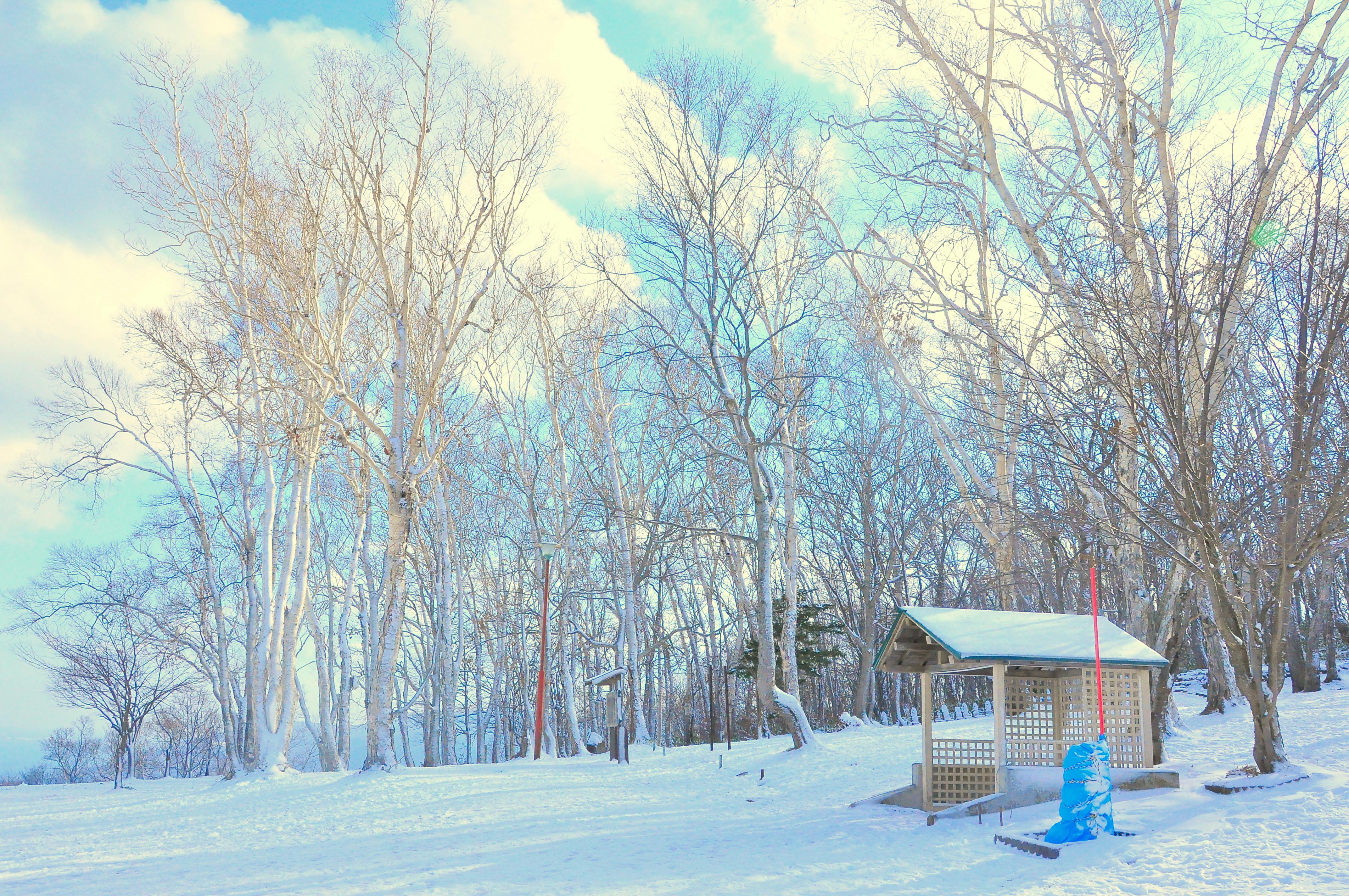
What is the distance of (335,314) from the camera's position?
55.8 feet

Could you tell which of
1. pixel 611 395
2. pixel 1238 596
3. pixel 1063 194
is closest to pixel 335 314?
pixel 611 395

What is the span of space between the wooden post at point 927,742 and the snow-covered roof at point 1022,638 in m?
0.52

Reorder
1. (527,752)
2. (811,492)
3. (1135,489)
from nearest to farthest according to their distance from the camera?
(1135,489)
(811,492)
(527,752)

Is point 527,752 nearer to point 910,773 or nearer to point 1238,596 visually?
point 910,773

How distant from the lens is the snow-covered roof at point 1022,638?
31.7 ft

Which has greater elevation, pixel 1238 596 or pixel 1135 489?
pixel 1135 489

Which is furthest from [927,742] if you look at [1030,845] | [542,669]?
[542,669]

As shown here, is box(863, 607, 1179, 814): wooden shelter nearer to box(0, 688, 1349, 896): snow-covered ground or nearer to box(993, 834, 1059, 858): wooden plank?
box(0, 688, 1349, 896): snow-covered ground

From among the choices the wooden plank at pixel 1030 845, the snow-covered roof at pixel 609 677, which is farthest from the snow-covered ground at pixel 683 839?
the snow-covered roof at pixel 609 677

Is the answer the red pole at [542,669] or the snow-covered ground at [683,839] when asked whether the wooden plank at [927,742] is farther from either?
the red pole at [542,669]

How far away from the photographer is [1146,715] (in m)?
9.79

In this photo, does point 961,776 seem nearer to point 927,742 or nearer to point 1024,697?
point 927,742

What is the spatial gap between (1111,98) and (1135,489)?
5.54 meters

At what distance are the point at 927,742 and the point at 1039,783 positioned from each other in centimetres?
139
